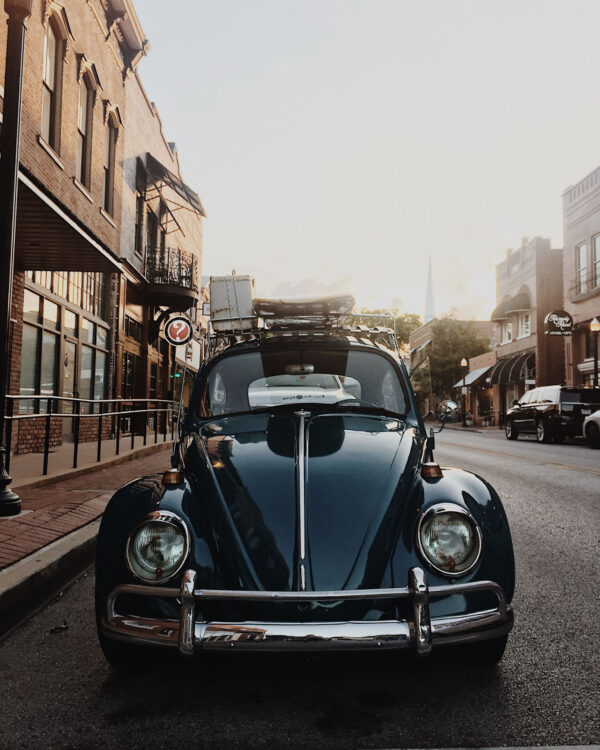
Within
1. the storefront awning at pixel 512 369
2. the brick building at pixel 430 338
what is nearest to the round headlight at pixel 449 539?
the brick building at pixel 430 338

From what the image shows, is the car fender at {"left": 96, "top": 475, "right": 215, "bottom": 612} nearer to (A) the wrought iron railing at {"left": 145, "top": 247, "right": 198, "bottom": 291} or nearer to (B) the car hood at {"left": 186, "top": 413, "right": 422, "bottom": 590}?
(B) the car hood at {"left": 186, "top": 413, "right": 422, "bottom": 590}

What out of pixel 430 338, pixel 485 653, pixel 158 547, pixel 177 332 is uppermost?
pixel 430 338

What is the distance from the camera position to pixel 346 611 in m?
2.63

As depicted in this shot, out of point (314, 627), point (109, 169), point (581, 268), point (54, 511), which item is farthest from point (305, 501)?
point (581, 268)

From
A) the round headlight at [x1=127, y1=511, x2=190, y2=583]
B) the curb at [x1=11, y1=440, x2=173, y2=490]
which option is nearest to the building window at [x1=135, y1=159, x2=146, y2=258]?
the curb at [x1=11, y1=440, x2=173, y2=490]

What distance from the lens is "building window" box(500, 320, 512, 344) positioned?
43.8m

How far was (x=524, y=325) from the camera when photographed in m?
41.5

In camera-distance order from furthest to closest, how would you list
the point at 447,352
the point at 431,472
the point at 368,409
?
the point at 447,352 < the point at 368,409 < the point at 431,472

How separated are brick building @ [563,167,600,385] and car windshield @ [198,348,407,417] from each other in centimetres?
2885

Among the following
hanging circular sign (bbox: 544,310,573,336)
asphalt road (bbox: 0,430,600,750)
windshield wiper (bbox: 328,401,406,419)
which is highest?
hanging circular sign (bbox: 544,310,573,336)

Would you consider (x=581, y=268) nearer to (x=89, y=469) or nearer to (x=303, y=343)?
(x=89, y=469)

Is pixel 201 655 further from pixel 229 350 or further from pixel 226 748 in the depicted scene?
pixel 229 350

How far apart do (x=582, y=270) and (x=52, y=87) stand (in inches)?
1059

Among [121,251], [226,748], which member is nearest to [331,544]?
[226,748]
